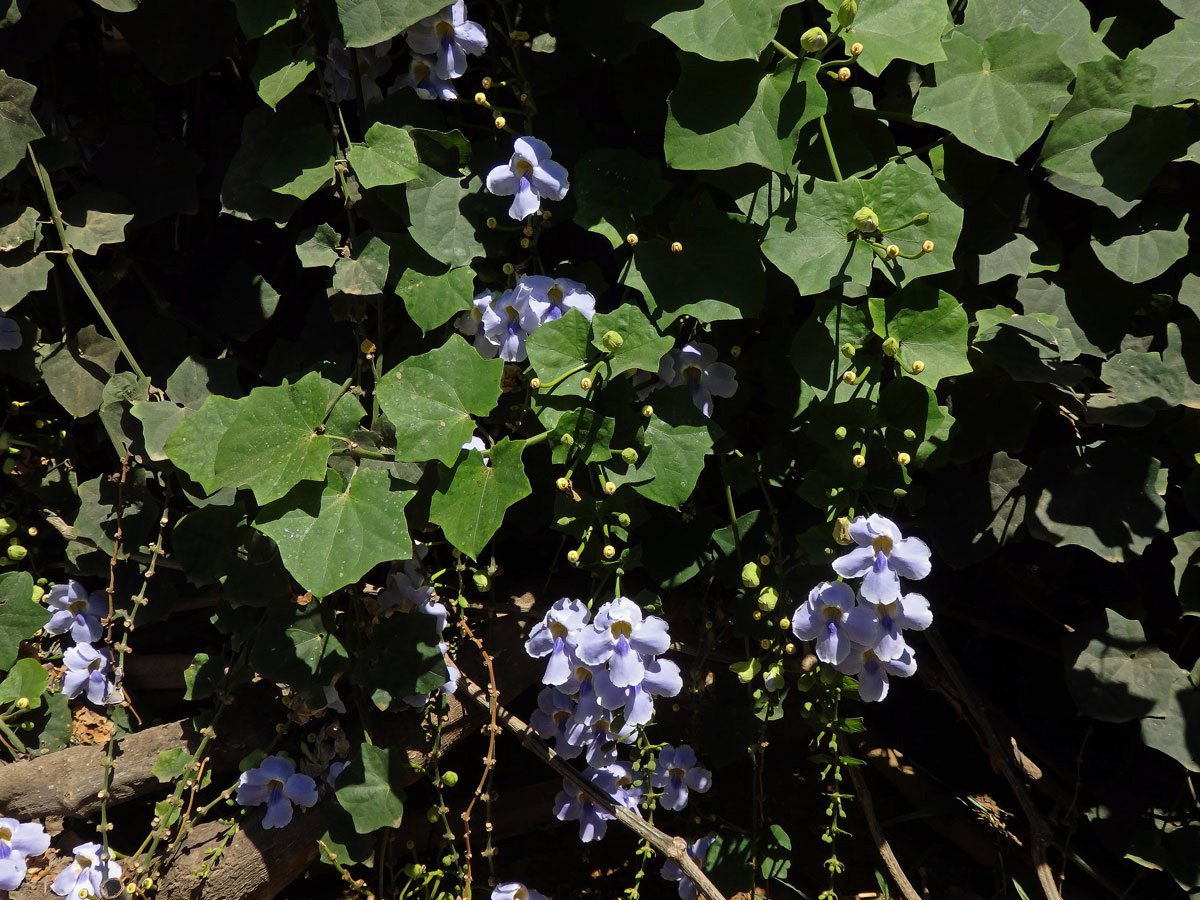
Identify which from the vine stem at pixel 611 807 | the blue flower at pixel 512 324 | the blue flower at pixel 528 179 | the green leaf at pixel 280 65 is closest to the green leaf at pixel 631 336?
the blue flower at pixel 512 324

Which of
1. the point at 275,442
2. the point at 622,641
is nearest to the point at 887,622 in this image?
the point at 622,641

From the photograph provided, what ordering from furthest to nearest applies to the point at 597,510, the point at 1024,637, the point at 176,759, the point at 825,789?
the point at 825,789 < the point at 1024,637 < the point at 176,759 < the point at 597,510

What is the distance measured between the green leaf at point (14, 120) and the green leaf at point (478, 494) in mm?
1009

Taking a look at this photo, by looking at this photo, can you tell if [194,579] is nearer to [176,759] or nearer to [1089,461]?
[176,759]

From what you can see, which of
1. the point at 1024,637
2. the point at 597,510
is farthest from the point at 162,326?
the point at 1024,637

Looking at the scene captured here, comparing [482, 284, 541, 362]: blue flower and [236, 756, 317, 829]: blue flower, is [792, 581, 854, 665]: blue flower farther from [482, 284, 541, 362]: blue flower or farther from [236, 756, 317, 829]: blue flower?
[236, 756, 317, 829]: blue flower

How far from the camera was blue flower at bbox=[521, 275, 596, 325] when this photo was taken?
1.56 m

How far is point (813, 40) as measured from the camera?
1.32 metres

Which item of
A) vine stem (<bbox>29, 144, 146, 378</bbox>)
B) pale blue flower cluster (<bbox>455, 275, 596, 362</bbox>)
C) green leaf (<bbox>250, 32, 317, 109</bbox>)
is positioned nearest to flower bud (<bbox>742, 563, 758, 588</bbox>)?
pale blue flower cluster (<bbox>455, 275, 596, 362</bbox>)

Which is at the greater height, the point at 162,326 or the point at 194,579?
the point at 162,326

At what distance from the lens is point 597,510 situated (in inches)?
62.2

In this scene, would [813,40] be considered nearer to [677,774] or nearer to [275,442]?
[275,442]

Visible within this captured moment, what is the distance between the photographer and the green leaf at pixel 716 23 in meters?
1.36

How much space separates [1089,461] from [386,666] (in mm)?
1376
